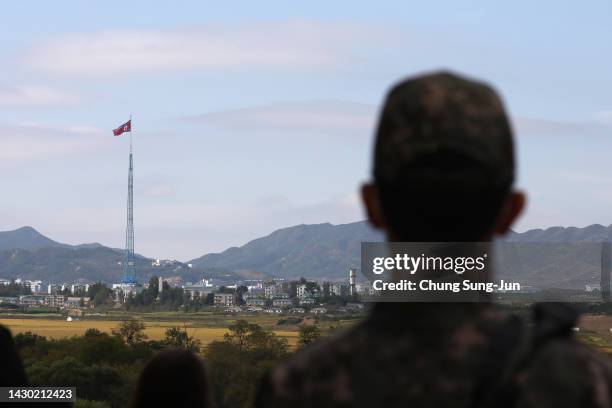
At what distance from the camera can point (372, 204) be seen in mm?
3852

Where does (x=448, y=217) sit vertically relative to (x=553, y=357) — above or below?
above

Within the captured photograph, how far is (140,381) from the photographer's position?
6.99 meters

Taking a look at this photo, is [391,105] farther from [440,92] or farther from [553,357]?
[553,357]

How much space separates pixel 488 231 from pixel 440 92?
432 mm

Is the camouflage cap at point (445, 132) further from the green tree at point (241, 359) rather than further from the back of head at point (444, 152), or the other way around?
the green tree at point (241, 359)

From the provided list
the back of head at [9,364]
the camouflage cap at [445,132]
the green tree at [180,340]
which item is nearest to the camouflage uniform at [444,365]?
the camouflage cap at [445,132]

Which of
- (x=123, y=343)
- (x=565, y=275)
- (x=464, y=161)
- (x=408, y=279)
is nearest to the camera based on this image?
(x=464, y=161)

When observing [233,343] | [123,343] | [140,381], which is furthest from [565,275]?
[140,381]

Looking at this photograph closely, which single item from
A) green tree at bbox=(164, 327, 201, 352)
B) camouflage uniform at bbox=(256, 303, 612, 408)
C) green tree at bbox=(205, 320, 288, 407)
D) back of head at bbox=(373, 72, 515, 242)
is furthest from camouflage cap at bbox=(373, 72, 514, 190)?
green tree at bbox=(164, 327, 201, 352)

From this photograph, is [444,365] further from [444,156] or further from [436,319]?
[444,156]

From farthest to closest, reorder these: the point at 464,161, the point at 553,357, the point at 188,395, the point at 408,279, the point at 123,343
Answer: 1. the point at 123,343
2. the point at 188,395
3. the point at 408,279
4. the point at 464,161
5. the point at 553,357

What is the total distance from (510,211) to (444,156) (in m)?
0.38

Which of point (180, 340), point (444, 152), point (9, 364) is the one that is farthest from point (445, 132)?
point (180, 340)

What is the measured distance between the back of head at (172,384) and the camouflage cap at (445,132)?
347 centimetres
